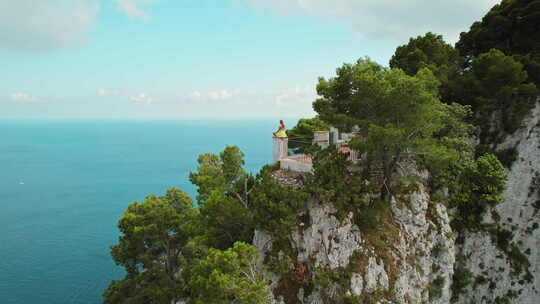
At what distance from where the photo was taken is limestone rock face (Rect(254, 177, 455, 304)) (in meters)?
16.9

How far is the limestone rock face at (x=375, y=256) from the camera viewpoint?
16938 millimetres

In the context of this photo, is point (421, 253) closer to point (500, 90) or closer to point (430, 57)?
point (500, 90)

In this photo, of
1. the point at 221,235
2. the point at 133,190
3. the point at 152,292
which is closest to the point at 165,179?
the point at 133,190

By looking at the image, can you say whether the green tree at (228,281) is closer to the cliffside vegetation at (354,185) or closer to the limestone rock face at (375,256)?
the cliffside vegetation at (354,185)

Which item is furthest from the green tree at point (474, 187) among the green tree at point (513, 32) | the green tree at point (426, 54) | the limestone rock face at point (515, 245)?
the green tree at point (426, 54)

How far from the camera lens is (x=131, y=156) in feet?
433

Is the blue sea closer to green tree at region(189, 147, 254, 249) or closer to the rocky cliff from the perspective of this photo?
green tree at region(189, 147, 254, 249)

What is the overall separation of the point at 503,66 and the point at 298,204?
20.9 m

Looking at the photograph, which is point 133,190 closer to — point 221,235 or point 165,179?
point 165,179

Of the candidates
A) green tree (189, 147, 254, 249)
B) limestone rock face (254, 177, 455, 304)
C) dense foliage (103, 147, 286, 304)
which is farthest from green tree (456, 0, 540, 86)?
green tree (189, 147, 254, 249)

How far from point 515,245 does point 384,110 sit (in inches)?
578

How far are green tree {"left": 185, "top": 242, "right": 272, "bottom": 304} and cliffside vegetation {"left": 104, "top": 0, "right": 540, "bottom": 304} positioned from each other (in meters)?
0.06

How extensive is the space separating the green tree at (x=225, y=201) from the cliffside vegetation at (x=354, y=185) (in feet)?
0.26

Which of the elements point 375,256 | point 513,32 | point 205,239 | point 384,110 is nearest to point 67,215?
point 205,239
